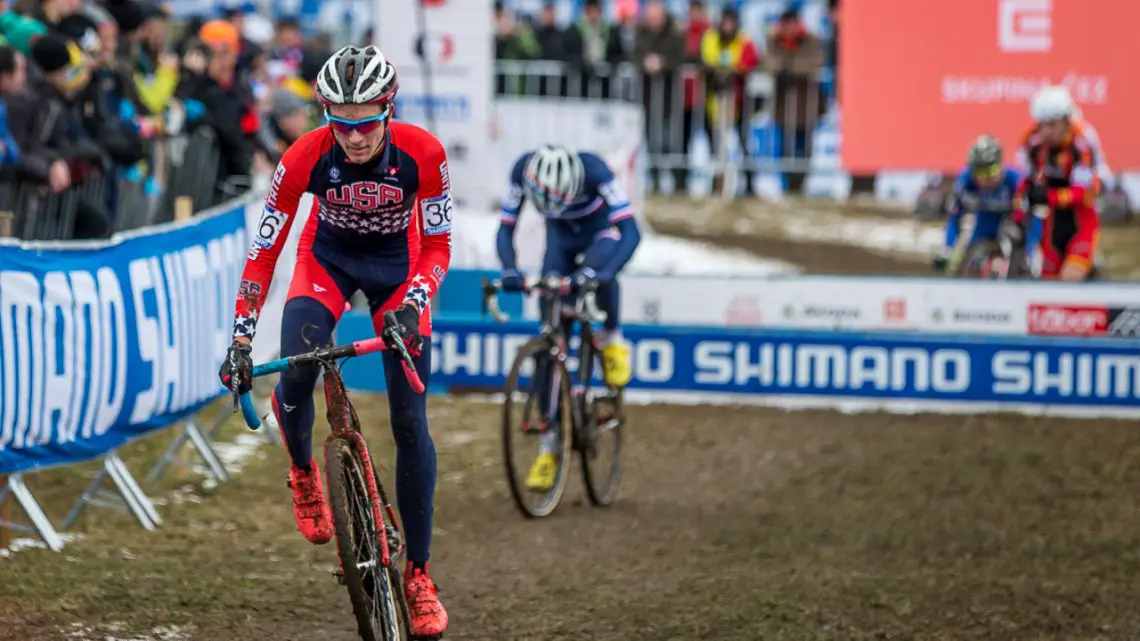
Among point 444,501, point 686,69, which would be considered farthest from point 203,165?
point 686,69

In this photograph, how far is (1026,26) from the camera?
74.6ft

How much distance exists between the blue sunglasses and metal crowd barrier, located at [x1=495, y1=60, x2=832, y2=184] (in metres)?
19.4

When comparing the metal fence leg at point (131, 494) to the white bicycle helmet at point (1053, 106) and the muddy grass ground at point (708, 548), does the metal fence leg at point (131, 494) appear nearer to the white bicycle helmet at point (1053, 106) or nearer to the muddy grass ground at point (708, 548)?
the muddy grass ground at point (708, 548)

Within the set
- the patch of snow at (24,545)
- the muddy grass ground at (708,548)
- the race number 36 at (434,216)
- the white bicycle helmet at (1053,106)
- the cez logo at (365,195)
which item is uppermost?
the white bicycle helmet at (1053,106)

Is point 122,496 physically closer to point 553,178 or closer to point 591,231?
point 553,178

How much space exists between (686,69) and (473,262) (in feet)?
40.2

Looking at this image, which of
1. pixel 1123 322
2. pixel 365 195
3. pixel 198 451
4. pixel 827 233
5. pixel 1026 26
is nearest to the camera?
pixel 365 195

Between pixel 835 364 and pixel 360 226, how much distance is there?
6.58m

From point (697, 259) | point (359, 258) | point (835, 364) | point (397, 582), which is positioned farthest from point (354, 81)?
point (697, 259)

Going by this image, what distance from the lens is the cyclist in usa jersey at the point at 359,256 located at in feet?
21.9

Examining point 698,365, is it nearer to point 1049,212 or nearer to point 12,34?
point 1049,212

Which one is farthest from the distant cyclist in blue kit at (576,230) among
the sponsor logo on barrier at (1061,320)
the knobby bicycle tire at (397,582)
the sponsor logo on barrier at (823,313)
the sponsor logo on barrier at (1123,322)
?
the sponsor logo on barrier at (1123,322)

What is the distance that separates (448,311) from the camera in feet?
45.7

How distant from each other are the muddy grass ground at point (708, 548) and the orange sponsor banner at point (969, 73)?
428 inches
